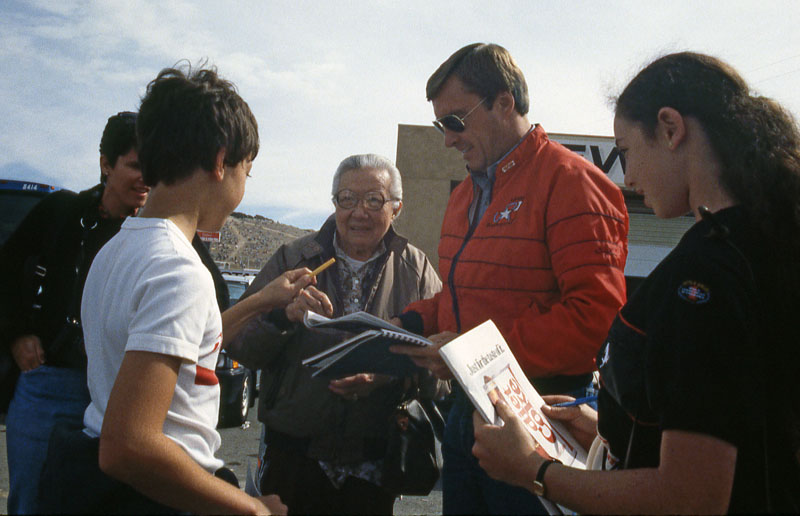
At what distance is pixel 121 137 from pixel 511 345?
1.83 meters

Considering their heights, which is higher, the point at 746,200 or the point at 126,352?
the point at 746,200

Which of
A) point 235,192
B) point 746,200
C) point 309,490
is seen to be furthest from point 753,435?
point 309,490

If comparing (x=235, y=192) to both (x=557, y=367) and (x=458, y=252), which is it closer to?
(x=458, y=252)

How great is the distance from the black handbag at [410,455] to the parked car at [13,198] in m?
4.46

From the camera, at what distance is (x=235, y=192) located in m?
1.48

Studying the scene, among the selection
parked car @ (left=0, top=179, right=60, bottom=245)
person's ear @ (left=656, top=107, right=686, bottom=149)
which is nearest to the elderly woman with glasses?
person's ear @ (left=656, top=107, right=686, bottom=149)

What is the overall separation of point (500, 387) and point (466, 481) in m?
→ 0.60

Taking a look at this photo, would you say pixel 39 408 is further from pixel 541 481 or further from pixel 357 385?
pixel 541 481

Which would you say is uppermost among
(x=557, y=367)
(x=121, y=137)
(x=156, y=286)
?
(x=121, y=137)

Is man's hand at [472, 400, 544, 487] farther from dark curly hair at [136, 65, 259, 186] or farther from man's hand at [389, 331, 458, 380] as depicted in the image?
dark curly hair at [136, 65, 259, 186]

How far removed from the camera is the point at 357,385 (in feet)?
7.93

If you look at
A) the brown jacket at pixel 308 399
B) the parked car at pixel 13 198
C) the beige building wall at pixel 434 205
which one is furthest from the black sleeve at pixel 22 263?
the beige building wall at pixel 434 205

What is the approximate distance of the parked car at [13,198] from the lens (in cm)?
526

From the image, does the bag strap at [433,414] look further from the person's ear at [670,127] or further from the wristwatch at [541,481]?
the person's ear at [670,127]
